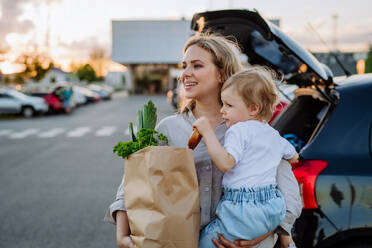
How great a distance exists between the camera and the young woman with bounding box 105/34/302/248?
175cm

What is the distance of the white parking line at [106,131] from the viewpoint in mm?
13130

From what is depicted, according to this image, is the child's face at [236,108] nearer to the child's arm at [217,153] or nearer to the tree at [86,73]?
the child's arm at [217,153]

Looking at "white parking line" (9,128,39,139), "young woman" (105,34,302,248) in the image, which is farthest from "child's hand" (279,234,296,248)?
"white parking line" (9,128,39,139)

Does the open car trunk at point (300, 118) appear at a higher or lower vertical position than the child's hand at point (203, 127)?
lower

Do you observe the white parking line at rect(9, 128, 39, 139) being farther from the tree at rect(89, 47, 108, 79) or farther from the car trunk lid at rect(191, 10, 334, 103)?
the tree at rect(89, 47, 108, 79)

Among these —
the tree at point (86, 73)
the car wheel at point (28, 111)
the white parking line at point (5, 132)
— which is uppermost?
the white parking line at point (5, 132)

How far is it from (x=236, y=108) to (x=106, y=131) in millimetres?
12693

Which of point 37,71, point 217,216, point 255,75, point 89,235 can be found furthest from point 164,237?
point 37,71

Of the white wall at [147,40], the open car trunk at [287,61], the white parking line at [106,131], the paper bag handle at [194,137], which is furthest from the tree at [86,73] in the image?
the paper bag handle at [194,137]

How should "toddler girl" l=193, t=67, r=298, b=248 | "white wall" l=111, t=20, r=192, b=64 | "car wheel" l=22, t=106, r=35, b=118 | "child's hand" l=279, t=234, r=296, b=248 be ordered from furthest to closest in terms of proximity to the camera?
1. "white wall" l=111, t=20, r=192, b=64
2. "car wheel" l=22, t=106, r=35, b=118
3. "child's hand" l=279, t=234, r=296, b=248
4. "toddler girl" l=193, t=67, r=298, b=248

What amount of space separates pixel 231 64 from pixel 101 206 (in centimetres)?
389

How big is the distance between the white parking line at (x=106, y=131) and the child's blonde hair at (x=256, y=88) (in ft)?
38.7

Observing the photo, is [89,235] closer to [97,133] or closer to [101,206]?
[101,206]

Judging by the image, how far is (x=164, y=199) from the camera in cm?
151
